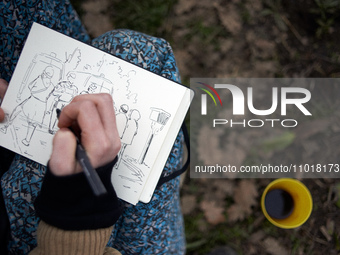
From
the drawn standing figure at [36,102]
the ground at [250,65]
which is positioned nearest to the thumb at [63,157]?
the drawn standing figure at [36,102]

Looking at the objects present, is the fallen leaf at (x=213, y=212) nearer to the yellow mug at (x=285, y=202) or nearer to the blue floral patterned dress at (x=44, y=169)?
the yellow mug at (x=285, y=202)

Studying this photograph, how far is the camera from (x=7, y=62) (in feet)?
3.39

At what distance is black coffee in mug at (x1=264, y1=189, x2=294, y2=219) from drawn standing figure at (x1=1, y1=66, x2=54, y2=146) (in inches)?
44.3

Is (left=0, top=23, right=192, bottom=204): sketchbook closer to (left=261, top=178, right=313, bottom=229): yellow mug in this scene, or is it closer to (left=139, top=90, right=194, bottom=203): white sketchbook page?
(left=139, top=90, right=194, bottom=203): white sketchbook page

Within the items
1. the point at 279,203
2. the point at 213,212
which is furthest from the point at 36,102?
the point at 279,203

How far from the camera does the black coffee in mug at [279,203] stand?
145 cm

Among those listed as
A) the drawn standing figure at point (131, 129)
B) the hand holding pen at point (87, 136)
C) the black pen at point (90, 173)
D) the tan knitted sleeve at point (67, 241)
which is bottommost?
the tan knitted sleeve at point (67, 241)

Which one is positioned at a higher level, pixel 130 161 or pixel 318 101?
pixel 318 101

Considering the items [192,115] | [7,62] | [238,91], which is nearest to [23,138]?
[7,62]

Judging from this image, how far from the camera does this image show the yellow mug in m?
1.36

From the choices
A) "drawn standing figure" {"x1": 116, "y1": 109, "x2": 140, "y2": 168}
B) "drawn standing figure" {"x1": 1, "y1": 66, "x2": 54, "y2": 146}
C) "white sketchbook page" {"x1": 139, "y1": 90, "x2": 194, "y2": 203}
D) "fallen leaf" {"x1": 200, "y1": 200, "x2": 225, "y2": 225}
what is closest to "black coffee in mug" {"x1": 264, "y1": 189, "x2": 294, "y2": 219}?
"fallen leaf" {"x1": 200, "y1": 200, "x2": 225, "y2": 225}

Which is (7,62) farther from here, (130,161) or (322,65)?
(322,65)

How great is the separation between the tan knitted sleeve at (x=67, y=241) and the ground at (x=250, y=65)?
85 centimetres

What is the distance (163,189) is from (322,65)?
120 centimetres
